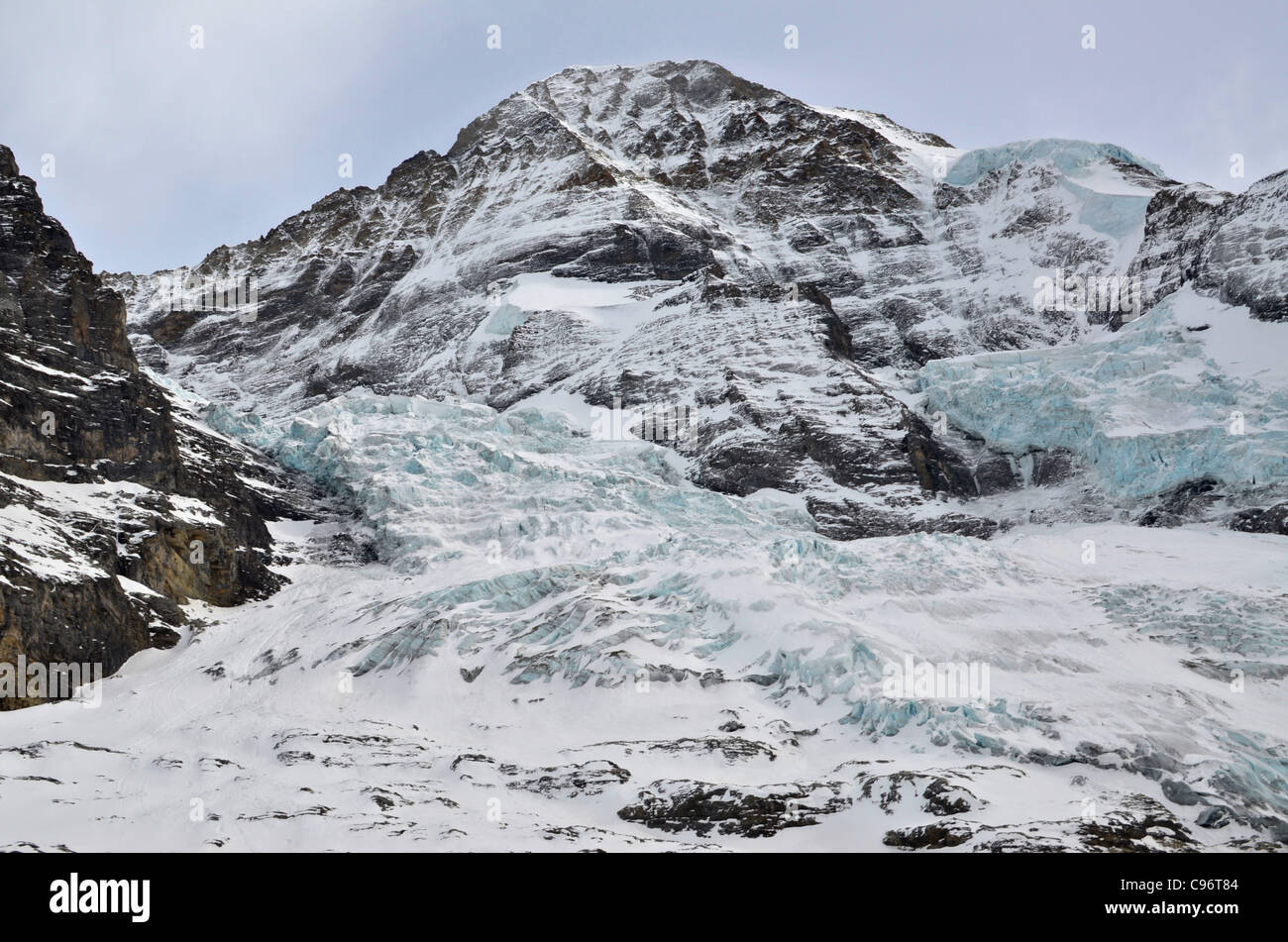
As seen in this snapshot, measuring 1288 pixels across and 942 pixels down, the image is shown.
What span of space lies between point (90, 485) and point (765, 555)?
4575 cm

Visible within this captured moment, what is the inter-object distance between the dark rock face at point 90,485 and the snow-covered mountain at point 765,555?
3.47 meters

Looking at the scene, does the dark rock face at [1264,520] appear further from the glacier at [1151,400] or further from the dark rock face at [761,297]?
the dark rock face at [761,297]

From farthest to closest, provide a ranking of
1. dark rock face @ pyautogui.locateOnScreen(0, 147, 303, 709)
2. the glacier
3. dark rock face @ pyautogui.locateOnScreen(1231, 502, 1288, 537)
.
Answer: the glacier
dark rock face @ pyautogui.locateOnScreen(1231, 502, 1288, 537)
dark rock face @ pyautogui.locateOnScreen(0, 147, 303, 709)

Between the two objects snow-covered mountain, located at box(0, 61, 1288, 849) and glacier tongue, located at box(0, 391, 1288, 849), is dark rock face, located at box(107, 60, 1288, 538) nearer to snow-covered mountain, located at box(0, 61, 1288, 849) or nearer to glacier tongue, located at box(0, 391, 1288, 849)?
snow-covered mountain, located at box(0, 61, 1288, 849)

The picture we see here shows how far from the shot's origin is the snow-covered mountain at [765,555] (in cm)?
4997

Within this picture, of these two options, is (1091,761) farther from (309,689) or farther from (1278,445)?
(1278,445)

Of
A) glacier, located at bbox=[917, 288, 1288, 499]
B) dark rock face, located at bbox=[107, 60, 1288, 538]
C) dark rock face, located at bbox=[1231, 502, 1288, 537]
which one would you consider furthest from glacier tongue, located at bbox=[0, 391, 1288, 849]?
dark rock face, located at bbox=[107, 60, 1288, 538]

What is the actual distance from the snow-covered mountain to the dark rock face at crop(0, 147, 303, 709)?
11.4 ft

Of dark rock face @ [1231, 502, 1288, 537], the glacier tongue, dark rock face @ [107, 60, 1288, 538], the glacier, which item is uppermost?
dark rock face @ [107, 60, 1288, 538]

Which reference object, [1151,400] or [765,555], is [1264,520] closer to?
[1151,400]

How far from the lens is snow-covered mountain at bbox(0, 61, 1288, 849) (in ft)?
164

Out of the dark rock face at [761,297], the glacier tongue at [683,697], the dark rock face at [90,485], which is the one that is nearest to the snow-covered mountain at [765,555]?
the glacier tongue at [683,697]

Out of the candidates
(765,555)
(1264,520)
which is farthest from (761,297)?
(765,555)

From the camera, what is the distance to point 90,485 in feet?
267
